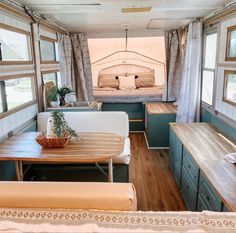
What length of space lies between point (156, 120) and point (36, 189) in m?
3.05

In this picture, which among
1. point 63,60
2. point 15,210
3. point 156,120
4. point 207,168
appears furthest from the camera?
point 63,60

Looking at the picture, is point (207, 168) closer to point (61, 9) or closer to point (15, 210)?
point (15, 210)

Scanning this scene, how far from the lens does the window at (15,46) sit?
248cm

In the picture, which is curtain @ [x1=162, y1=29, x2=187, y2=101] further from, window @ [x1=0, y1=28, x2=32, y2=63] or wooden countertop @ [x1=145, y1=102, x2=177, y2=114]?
window @ [x1=0, y1=28, x2=32, y2=63]

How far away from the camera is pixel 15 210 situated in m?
1.25

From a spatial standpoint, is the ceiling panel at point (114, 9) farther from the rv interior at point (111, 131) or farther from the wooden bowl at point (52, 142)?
the wooden bowl at point (52, 142)

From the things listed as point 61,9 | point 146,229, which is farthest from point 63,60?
point 146,229

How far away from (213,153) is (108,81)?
13.2ft

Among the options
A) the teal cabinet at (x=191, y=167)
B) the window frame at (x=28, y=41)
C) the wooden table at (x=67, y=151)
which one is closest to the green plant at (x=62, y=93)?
the window frame at (x=28, y=41)

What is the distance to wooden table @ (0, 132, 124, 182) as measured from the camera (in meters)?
1.98

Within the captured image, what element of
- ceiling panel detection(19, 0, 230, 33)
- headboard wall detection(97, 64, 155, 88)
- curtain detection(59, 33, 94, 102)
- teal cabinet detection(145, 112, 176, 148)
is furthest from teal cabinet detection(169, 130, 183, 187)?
headboard wall detection(97, 64, 155, 88)

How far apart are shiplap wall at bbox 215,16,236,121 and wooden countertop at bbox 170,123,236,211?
263 mm

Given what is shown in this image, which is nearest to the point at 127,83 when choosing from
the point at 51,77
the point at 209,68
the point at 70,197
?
the point at 51,77

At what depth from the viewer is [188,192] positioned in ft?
7.86
